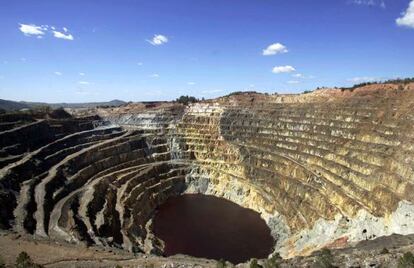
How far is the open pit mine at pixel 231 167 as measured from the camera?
2023 inches

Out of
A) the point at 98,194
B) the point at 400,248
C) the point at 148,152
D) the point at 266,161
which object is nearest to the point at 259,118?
the point at 266,161

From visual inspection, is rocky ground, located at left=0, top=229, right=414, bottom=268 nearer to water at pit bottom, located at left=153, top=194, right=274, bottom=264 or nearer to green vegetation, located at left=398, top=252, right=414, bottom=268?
green vegetation, located at left=398, top=252, right=414, bottom=268

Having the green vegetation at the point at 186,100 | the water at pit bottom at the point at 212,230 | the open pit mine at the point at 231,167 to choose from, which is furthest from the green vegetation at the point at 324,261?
the green vegetation at the point at 186,100

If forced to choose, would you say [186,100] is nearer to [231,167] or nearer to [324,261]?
[231,167]

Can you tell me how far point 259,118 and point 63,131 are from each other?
51.4 metres

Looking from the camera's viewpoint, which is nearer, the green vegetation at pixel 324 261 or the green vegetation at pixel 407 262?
the green vegetation at pixel 407 262

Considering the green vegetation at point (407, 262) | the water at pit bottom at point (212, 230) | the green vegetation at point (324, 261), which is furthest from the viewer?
the water at pit bottom at point (212, 230)

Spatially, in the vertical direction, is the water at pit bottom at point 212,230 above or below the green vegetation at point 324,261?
below

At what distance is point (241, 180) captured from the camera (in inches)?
3132

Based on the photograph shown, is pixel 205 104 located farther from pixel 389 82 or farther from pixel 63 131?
pixel 389 82

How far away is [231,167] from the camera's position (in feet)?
280

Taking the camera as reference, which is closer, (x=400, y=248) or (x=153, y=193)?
(x=400, y=248)

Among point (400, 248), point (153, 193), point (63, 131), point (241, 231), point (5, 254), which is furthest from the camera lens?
point (63, 131)

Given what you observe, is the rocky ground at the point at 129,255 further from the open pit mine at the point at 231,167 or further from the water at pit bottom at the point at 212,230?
the water at pit bottom at the point at 212,230
